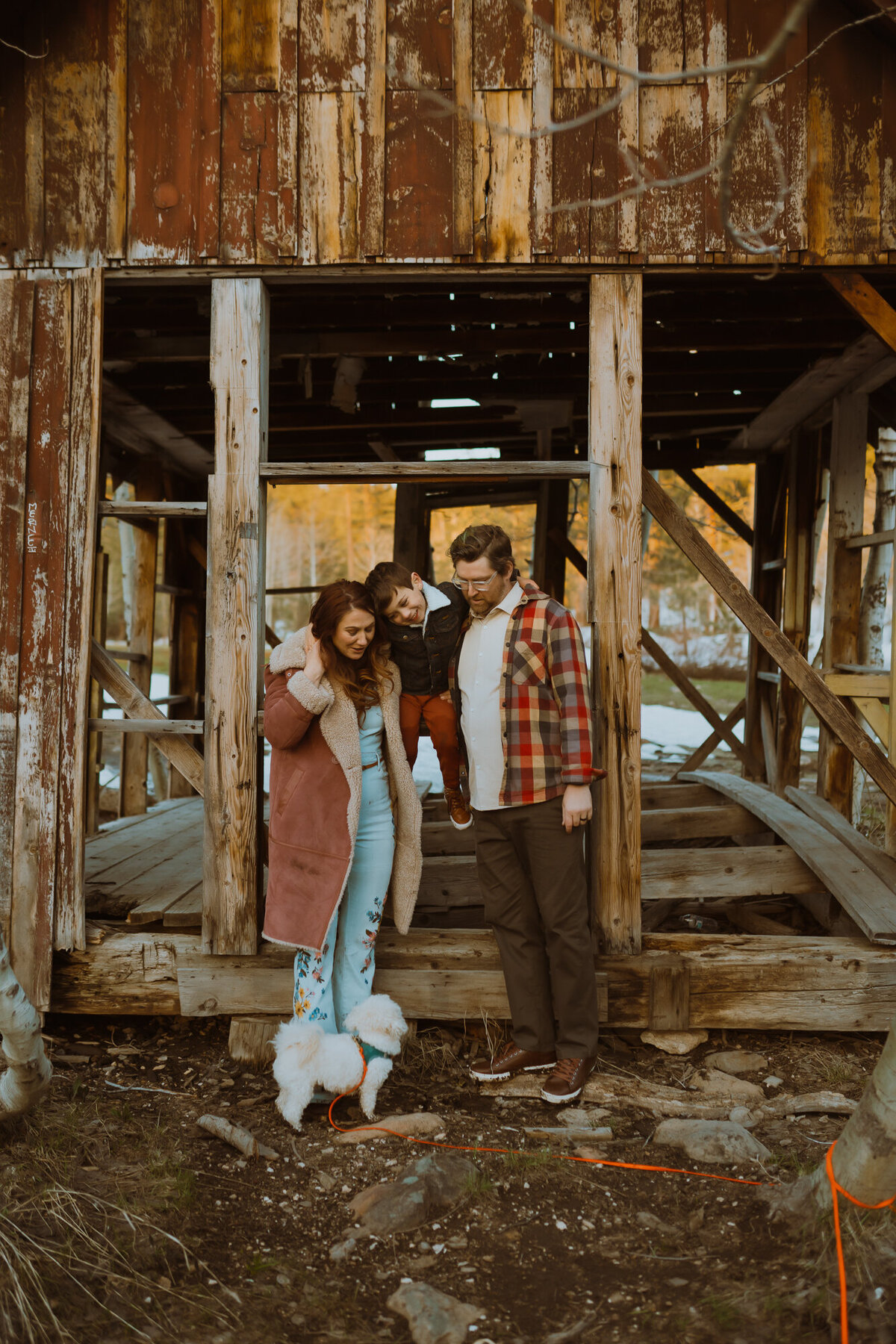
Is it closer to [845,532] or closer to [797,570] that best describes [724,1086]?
[845,532]

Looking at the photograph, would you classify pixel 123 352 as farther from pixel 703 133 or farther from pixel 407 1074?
pixel 407 1074

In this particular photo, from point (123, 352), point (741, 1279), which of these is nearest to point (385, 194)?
point (123, 352)

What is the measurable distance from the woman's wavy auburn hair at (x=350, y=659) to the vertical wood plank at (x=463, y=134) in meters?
1.62

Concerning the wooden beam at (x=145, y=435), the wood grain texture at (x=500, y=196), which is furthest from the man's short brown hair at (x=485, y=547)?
the wooden beam at (x=145, y=435)

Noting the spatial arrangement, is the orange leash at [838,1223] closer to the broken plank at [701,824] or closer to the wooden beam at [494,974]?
the wooden beam at [494,974]

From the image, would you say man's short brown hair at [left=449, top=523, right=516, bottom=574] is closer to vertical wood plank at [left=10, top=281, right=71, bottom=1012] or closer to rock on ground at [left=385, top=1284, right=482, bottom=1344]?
vertical wood plank at [left=10, top=281, right=71, bottom=1012]

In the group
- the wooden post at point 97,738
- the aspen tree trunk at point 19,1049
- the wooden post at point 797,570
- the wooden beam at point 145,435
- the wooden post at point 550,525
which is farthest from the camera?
the wooden post at point 550,525

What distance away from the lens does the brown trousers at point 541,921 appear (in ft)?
12.9

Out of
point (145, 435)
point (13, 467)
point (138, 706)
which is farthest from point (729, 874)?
point (145, 435)

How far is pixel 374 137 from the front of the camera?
4238 millimetres

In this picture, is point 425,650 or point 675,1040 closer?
point 425,650

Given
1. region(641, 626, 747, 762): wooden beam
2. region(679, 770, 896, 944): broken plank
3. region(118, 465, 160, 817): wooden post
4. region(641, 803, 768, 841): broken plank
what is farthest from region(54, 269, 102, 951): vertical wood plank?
region(641, 626, 747, 762): wooden beam

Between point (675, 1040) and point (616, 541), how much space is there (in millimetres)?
2253

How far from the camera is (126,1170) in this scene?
3391 mm
